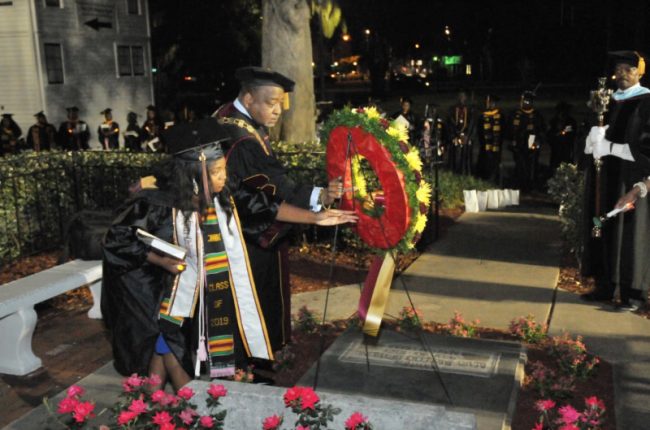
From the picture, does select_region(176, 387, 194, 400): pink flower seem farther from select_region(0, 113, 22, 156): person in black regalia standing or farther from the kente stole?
select_region(0, 113, 22, 156): person in black regalia standing

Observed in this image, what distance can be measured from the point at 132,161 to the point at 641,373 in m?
7.30

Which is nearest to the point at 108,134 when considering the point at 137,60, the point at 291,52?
the point at 137,60

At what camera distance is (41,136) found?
19.6 m

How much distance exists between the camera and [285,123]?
1233 cm

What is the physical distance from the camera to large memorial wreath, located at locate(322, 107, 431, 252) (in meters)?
4.63

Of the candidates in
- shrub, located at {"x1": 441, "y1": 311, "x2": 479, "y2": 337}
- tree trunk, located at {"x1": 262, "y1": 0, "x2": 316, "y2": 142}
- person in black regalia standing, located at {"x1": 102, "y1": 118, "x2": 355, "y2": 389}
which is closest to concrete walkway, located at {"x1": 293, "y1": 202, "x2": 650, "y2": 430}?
shrub, located at {"x1": 441, "y1": 311, "x2": 479, "y2": 337}

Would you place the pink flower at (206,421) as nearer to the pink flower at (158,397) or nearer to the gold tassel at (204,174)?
the pink flower at (158,397)

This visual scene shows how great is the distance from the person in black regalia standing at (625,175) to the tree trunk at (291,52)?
592 centimetres

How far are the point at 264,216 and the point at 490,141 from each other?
11.9 m

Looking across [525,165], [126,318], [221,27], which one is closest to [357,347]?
[126,318]

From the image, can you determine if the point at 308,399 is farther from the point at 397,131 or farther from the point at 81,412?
the point at 397,131

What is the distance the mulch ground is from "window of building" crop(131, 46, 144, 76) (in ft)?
68.4

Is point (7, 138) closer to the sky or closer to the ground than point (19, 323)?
closer to the sky

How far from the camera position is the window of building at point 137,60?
95.3 feet
